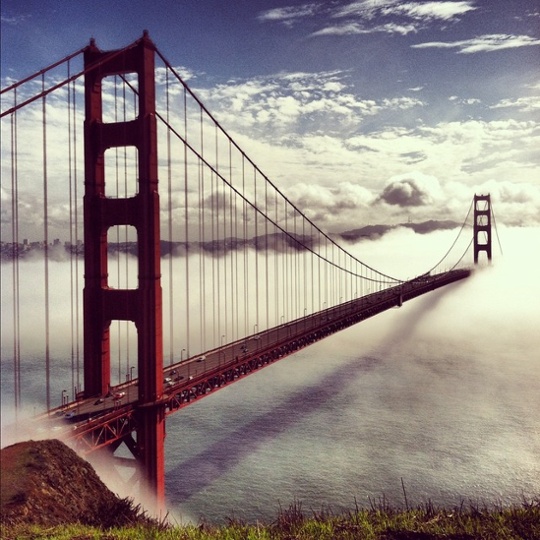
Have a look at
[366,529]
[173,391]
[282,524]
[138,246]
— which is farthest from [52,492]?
[173,391]

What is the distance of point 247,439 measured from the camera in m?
39.2

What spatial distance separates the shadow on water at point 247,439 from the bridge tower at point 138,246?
9.54 meters

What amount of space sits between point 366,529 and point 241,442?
32.4 m

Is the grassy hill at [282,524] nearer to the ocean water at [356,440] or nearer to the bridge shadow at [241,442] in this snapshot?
the ocean water at [356,440]

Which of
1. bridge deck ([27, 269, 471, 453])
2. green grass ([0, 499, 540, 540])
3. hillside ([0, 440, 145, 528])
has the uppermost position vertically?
green grass ([0, 499, 540, 540])

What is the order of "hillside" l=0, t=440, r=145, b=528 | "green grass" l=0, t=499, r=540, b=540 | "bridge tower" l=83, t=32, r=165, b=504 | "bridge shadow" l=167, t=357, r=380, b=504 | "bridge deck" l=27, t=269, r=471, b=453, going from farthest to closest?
"bridge shadow" l=167, t=357, r=380, b=504 → "bridge tower" l=83, t=32, r=165, b=504 → "bridge deck" l=27, t=269, r=471, b=453 → "hillside" l=0, t=440, r=145, b=528 → "green grass" l=0, t=499, r=540, b=540

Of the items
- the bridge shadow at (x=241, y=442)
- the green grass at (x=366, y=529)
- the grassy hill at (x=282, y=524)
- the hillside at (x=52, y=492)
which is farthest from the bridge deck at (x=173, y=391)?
the green grass at (x=366, y=529)

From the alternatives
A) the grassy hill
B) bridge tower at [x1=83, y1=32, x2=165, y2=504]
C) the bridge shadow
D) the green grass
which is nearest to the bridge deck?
bridge tower at [x1=83, y1=32, x2=165, y2=504]

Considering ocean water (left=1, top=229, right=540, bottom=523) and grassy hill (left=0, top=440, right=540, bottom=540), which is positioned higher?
grassy hill (left=0, top=440, right=540, bottom=540)

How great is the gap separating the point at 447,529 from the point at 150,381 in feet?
53.5

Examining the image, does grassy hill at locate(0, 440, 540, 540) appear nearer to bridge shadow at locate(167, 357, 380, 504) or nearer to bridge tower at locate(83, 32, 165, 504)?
bridge tower at locate(83, 32, 165, 504)

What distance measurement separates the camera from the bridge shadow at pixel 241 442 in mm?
31752

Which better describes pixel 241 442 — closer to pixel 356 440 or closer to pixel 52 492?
pixel 356 440

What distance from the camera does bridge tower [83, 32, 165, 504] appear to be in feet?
70.7
